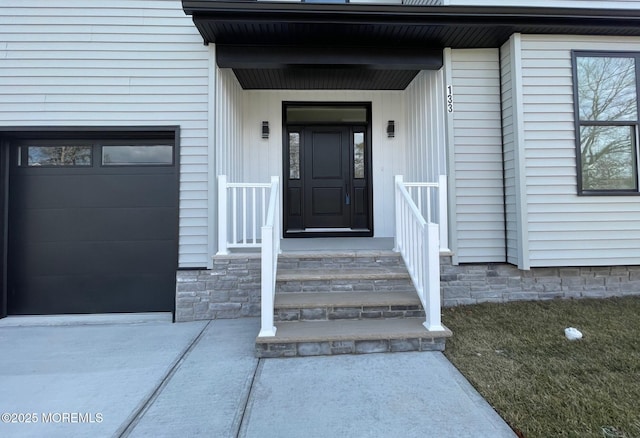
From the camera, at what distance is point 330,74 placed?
14.5ft

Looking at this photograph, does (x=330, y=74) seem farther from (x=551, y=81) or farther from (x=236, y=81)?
(x=551, y=81)

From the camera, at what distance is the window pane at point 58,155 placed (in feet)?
13.2

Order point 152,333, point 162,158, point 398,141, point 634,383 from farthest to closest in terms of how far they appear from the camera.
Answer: point 398,141 → point 162,158 → point 152,333 → point 634,383

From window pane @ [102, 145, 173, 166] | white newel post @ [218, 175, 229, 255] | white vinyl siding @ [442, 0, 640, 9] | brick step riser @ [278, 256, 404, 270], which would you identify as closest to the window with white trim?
white vinyl siding @ [442, 0, 640, 9]

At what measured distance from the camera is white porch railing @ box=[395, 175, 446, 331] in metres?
2.82

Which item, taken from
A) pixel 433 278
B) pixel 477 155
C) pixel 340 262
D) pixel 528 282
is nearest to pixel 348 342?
pixel 433 278

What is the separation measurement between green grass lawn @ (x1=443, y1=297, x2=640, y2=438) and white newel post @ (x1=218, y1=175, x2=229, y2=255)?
8.39 feet

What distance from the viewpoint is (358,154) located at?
546cm

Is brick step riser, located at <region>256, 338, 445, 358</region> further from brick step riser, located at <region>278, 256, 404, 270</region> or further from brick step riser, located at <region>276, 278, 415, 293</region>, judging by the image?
brick step riser, located at <region>278, 256, 404, 270</region>

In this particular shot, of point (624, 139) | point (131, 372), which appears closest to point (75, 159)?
point (131, 372)

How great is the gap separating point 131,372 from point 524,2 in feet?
18.4

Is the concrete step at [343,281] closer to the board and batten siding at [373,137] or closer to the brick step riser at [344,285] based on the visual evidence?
the brick step riser at [344,285]

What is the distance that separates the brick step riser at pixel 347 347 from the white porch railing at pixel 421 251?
0.15 meters

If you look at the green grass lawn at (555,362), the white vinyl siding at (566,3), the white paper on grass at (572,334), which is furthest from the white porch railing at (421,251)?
the white vinyl siding at (566,3)
